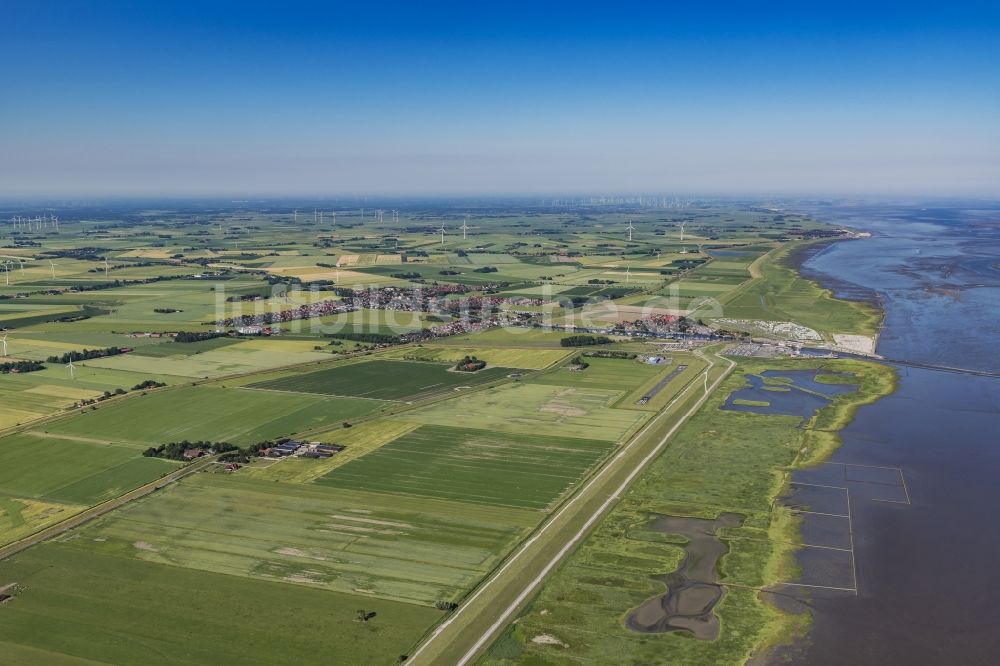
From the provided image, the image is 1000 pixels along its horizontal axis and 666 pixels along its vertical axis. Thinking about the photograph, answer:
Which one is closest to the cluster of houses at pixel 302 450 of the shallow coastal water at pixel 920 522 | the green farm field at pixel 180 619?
the green farm field at pixel 180 619

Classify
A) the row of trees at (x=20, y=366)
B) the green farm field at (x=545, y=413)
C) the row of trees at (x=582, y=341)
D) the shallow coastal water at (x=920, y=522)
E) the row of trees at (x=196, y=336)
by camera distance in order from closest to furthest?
the shallow coastal water at (x=920, y=522)
the green farm field at (x=545, y=413)
the row of trees at (x=20, y=366)
the row of trees at (x=582, y=341)
the row of trees at (x=196, y=336)

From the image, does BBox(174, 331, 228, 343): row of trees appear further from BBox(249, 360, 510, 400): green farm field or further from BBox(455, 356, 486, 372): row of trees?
BBox(455, 356, 486, 372): row of trees

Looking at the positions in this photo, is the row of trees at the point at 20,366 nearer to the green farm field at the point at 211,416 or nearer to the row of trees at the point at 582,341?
the green farm field at the point at 211,416

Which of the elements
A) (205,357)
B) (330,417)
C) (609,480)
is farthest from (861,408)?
(205,357)

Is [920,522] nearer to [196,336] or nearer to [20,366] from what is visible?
[20,366]

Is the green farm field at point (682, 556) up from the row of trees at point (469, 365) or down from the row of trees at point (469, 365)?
down

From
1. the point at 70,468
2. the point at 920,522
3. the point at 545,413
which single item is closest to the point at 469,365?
the point at 545,413

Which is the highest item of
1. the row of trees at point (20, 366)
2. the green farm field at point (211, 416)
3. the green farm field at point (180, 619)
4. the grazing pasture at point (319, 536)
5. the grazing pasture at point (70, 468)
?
the row of trees at point (20, 366)

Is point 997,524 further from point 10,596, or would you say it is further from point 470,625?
point 10,596
